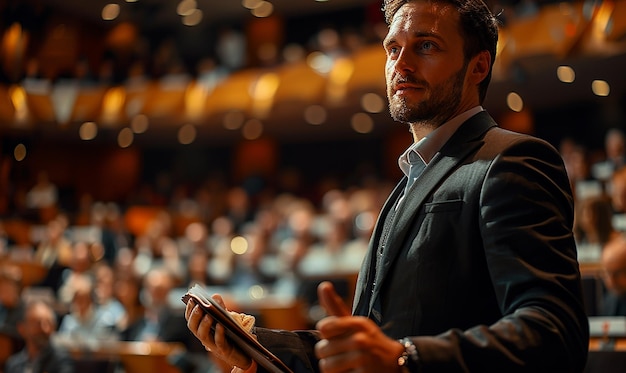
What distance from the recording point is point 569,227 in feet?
2.53

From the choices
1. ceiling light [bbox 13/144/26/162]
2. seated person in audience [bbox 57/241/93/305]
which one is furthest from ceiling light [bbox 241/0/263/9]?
seated person in audience [bbox 57/241/93/305]

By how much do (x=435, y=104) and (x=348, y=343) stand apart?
353 mm

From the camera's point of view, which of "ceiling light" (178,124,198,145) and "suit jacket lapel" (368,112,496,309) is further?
"ceiling light" (178,124,198,145)

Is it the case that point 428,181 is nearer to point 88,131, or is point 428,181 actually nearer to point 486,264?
point 486,264

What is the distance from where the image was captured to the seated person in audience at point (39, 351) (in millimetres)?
2768

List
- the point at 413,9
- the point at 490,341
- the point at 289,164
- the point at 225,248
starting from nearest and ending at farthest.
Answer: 1. the point at 490,341
2. the point at 413,9
3. the point at 225,248
4. the point at 289,164

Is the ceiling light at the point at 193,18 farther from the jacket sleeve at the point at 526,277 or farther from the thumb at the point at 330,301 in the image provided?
the thumb at the point at 330,301

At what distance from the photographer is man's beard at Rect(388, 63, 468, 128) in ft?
2.90

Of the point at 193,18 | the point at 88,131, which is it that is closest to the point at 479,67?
the point at 193,18

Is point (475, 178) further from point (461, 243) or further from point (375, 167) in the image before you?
point (375, 167)

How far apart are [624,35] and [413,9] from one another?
152 inches

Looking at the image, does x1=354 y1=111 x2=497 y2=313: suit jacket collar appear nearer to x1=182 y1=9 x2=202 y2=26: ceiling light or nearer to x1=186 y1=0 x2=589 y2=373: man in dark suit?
x1=186 y1=0 x2=589 y2=373: man in dark suit

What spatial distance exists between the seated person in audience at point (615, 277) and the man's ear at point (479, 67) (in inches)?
51.4

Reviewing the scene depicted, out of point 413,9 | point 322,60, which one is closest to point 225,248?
point 322,60
